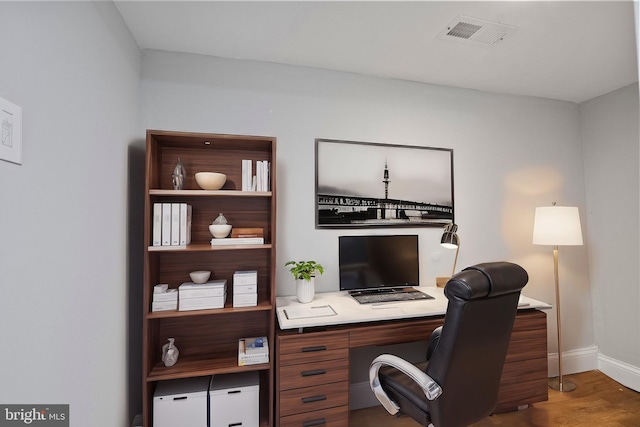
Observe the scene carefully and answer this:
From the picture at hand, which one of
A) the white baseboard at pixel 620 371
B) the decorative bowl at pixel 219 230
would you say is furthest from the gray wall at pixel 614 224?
the decorative bowl at pixel 219 230

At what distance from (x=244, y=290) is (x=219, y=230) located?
1.38ft

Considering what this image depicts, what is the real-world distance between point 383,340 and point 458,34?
204 centimetres

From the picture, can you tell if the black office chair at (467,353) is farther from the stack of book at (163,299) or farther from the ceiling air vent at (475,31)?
the ceiling air vent at (475,31)

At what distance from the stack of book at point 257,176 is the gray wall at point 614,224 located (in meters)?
3.20

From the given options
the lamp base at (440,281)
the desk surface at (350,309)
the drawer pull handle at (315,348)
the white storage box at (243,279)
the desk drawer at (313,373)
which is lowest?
the desk drawer at (313,373)

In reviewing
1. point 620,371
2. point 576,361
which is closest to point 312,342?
point 576,361

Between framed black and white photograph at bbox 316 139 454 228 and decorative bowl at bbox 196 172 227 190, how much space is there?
76 cm

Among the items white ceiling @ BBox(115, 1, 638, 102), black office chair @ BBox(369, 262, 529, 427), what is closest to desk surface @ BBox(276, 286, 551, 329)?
black office chair @ BBox(369, 262, 529, 427)

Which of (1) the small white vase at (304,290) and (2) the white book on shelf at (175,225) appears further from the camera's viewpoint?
(1) the small white vase at (304,290)

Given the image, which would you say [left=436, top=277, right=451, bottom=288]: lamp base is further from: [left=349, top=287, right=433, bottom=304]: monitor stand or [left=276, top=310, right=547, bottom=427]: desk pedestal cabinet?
[left=276, top=310, right=547, bottom=427]: desk pedestal cabinet

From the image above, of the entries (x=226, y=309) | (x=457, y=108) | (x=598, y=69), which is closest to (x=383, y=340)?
(x=226, y=309)

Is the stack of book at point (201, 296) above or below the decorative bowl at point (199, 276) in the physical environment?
below

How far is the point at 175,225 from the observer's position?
5.99 feet

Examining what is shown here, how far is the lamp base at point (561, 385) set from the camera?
257 centimetres
